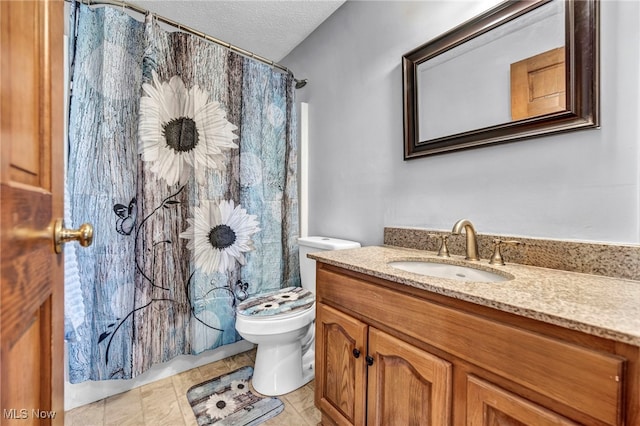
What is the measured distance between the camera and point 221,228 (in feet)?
5.47

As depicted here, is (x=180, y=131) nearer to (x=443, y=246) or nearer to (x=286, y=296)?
(x=286, y=296)

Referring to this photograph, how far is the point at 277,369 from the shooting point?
151 cm

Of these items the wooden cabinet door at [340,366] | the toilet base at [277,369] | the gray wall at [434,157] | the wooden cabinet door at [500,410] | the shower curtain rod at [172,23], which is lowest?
the toilet base at [277,369]

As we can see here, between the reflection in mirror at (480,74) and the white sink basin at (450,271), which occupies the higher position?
the reflection in mirror at (480,74)

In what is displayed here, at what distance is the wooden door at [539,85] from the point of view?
3.07 ft

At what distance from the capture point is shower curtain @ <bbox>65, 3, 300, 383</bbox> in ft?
4.26

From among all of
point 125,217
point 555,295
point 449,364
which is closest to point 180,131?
point 125,217

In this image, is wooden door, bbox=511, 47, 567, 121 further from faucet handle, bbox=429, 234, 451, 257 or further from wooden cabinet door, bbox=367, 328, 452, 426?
wooden cabinet door, bbox=367, 328, 452, 426

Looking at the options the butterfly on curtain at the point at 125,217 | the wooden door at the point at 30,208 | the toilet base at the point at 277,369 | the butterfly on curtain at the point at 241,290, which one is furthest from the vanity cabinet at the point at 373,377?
the butterfly on curtain at the point at 125,217

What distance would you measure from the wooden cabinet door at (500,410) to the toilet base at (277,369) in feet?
3.33

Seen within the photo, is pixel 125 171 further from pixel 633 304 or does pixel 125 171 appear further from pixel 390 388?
pixel 633 304

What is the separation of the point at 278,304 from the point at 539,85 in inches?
57.1

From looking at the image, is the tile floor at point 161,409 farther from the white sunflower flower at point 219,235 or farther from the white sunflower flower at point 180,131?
the white sunflower flower at point 180,131

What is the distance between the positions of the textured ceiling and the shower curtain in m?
0.30
